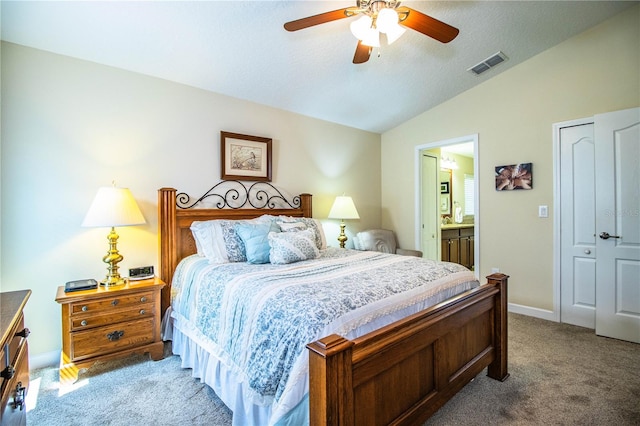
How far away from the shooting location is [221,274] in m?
2.14

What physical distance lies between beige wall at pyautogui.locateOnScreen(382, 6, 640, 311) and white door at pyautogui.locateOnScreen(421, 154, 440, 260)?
587mm

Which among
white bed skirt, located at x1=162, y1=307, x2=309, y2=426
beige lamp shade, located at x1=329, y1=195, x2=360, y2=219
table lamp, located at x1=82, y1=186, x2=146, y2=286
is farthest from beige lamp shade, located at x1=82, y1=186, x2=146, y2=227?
beige lamp shade, located at x1=329, y1=195, x2=360, y2=219

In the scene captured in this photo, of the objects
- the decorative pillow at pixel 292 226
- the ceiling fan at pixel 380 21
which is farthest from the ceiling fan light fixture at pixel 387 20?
the decorative pillow at pixel 292 226

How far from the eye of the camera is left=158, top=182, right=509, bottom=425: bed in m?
1.15

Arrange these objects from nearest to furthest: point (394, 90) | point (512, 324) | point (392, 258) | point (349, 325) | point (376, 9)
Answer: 1. point (349, 325)
2. point (376, 9)
3. point (392, 258)
4. point (512, 324)
5. point (394, 90)

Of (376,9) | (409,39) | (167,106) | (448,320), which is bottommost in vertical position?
(448,320)

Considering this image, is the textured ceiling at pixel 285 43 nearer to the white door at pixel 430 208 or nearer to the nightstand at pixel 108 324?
the white door at pixel 430 208

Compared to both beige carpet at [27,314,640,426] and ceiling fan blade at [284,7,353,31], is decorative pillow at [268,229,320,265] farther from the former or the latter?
ceiling fan blade at [284,7,353,31]

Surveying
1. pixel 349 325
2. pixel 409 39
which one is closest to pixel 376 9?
pixel 409 39

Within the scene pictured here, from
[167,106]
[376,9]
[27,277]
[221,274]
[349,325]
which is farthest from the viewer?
[167,106]

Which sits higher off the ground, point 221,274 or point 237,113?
point 237,113

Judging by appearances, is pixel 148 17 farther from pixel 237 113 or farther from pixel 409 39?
pixel 409 39

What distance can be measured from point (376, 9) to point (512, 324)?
330cm

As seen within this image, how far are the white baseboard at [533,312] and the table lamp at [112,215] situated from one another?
13.4ft
